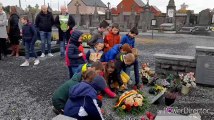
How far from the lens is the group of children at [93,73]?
3.40 metres

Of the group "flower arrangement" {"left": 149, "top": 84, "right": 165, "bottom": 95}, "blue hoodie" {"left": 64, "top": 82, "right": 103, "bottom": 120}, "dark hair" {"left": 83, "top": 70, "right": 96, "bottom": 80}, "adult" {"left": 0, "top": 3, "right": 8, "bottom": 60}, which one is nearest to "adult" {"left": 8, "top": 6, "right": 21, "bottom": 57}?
"adult" {"left": 0, "top": 3, "right": 8, "bottom": 60}

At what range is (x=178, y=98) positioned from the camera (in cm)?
559

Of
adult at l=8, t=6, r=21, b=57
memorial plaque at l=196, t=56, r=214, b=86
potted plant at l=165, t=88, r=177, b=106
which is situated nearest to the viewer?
potted plant at l=165, t=88, r=177, b=106

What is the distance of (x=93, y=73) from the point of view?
3.58 metres

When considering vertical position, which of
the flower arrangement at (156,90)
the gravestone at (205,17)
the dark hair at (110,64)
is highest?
the gravestone at (205,17)

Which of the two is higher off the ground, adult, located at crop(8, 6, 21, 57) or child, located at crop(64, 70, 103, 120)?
adult, located at crop(8, 6, 21, 57)

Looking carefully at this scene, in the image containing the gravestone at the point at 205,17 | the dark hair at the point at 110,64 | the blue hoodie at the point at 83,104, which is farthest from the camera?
the gravestone at the point at 205,17

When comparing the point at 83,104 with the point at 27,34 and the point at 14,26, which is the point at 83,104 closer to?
the point at 27,34

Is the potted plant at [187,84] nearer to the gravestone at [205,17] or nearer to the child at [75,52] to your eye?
the child at [75,52]

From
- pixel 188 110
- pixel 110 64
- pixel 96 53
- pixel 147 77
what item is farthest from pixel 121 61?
pixel 188 110

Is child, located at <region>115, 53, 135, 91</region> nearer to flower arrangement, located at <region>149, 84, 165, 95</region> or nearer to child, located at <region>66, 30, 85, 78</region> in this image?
flower arrangement, located at <region>149, 84, 165, 95</region>

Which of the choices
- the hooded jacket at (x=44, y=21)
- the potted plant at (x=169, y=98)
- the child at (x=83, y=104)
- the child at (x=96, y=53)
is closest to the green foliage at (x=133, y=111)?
the potted plant at (x=169, y=98)

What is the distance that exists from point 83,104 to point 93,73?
19.2 inches

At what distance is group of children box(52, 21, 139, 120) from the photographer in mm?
3404
